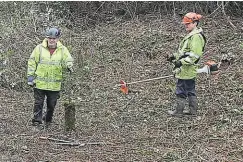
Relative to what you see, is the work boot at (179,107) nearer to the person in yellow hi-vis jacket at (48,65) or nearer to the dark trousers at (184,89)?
the dark trousers at (184,89)

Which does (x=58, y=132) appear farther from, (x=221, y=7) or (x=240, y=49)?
(x=221, y=7)

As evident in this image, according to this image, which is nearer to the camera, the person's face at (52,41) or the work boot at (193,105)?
the person's face at (52,41)

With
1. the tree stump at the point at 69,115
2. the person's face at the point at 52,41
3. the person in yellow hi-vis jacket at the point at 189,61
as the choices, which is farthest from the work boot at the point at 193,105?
the person's face at the point at 52,41

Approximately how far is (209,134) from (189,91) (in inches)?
46.8

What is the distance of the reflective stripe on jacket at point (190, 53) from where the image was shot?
25.5 ft

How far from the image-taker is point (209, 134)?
23.5 ft

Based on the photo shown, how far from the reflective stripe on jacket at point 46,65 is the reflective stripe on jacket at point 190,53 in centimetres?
188

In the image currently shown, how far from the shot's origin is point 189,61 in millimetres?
7762

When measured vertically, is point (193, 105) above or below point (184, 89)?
below

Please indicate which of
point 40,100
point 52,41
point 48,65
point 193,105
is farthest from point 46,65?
point 193,105

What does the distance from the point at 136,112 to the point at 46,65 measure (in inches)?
76.5

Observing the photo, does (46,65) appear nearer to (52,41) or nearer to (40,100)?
(52,41)

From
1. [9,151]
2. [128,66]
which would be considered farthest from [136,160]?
[128,66]

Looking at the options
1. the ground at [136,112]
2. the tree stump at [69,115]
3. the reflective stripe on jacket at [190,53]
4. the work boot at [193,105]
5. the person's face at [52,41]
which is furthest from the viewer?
the work boot at [193,105]
